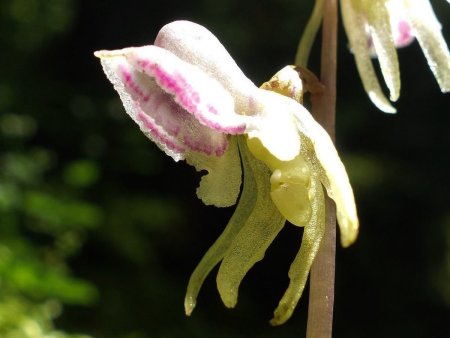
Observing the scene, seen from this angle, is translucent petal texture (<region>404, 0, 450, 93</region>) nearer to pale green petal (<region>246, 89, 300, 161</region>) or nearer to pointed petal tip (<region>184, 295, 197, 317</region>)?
pale green petal (<region>246, 89, 300, 161</region>)

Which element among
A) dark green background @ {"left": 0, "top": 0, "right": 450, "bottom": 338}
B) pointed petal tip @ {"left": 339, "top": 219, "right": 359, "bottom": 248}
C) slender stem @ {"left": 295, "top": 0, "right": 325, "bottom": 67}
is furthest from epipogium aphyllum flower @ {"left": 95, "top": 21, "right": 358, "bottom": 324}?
dark green background @ {"left": 0, "top": 0, "right": 450, "bottom": 338}

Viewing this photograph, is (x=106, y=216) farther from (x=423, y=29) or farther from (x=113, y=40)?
(x=423, y=29)

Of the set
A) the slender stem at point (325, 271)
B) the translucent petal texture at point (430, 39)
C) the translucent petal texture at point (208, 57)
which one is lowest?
the slender stem at point (325, 271)

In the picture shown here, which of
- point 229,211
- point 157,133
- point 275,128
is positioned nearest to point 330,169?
point 275,128

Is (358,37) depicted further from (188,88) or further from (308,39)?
(188,88)

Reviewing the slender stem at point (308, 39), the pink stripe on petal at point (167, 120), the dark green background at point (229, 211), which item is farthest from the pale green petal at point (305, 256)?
the dark green background at point (229, 211)

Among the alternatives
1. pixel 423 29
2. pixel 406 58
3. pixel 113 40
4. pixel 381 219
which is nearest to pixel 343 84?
pixel 406 58

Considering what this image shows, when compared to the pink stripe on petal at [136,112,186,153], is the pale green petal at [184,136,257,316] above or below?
below

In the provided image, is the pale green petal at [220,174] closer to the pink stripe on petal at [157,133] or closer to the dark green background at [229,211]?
the pink stripe on petal at [157,133]
